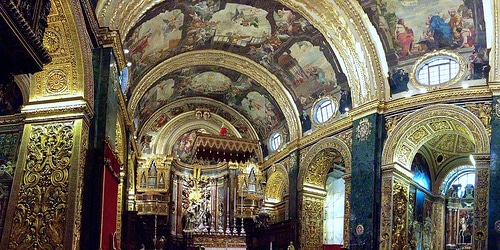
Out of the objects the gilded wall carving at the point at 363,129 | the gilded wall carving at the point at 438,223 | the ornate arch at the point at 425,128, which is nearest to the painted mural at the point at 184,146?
the gilded wall carving at the point at 363,129

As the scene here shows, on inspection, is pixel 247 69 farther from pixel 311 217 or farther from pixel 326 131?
pixel 311 217

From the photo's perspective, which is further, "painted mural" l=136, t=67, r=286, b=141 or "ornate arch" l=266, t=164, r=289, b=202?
"ornate arch" l=266, t=164, r=289, b=202

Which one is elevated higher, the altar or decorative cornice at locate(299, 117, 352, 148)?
decorative cornice at locate(299, 117, 352, 148)

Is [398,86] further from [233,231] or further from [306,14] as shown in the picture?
[233,231]

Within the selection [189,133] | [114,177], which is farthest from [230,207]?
[114,177]

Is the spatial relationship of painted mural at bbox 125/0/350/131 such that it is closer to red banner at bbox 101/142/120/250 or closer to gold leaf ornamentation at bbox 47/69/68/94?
red banner at bbox 101/142/120/250

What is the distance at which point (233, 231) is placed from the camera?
27.7 m

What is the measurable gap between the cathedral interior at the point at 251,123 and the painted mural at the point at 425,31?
0.14 feet

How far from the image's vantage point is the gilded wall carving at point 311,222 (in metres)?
22.8

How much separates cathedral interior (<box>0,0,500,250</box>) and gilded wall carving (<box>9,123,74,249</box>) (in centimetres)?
3

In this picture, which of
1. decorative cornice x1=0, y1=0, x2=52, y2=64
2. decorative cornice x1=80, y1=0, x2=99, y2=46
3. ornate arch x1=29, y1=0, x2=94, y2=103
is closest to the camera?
decorative cornice x1=0, y1=0, x2=52, y2=64

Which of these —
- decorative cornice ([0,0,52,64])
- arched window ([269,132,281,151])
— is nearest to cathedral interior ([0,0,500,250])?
decorative cornice ([0,0,52,64])

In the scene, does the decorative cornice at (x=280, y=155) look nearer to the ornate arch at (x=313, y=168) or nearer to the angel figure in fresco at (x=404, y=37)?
the ornate arch at (x=313, y=168)

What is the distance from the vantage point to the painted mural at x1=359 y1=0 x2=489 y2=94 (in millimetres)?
17094
